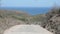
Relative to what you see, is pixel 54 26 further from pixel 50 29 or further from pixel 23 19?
pixel 23 19

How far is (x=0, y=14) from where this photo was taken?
1381 centimetres

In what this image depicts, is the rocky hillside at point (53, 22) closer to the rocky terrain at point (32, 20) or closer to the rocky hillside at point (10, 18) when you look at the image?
the rocky terrain at point (32, 20)

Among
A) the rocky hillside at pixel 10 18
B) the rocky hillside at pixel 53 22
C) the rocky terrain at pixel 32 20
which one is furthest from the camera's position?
the rocky hillside at pixel 10 18

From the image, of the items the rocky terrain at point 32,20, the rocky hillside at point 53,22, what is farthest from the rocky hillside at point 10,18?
the rocky hillside at point 53,22

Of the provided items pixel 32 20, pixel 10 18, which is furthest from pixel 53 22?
pixel 10 18

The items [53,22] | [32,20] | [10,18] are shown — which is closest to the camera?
[53,22]

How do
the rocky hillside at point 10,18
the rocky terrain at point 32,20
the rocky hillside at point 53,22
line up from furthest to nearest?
1. the rocky hillside at point 10,18
2. the rocky terrain at point 32,20
3. the rocky hillside at point 53,22

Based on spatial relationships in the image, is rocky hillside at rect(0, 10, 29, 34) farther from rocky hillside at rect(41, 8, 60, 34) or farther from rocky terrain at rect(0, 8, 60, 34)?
rocky hillside at rect(41, 8, 60, 34)

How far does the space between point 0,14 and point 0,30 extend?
3.39 metres

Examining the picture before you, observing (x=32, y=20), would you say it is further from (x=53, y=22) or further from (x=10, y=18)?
(x=53, y=22)

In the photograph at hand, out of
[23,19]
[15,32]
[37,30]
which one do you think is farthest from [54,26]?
[23,19]

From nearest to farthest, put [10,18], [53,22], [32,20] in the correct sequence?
1. [53,22]
2. [10,18]
3. [32,20]

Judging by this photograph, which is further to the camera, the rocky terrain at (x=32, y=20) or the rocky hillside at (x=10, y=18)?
the rocky hillside at (x=10, y=18)

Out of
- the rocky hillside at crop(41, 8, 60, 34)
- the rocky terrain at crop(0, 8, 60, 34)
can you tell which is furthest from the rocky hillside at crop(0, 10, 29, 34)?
the rocky hillside at crop(41, 8, 60, 34)
